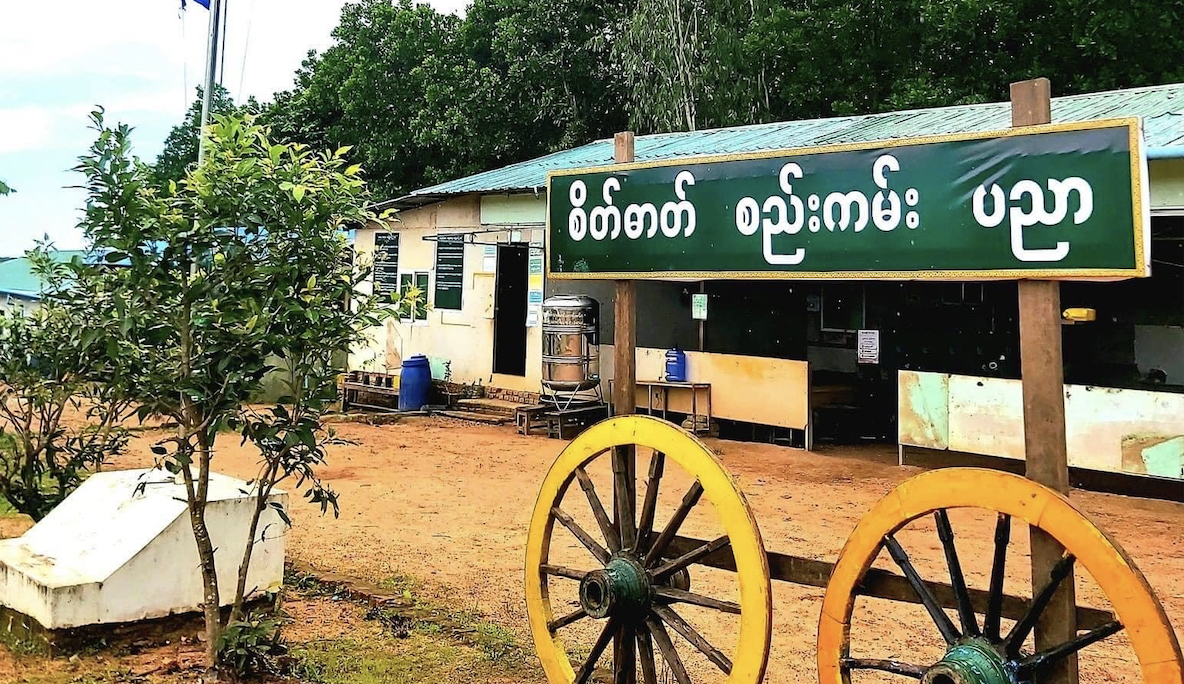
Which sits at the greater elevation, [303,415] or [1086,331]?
[1086,331]

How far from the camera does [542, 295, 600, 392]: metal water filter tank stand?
41.9 feet

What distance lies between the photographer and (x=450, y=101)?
74.0ft

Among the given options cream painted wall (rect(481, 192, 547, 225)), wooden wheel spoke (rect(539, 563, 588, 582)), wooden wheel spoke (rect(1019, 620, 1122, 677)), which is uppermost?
cream painted wall (rect(481, 192, 547, 225))

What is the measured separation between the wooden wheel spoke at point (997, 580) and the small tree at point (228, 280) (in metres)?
2.65

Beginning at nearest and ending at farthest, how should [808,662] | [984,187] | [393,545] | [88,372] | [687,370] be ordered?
[984,187], [808,662], [88,372], [393,545], [687,370]

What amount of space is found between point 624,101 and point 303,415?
2007 cm

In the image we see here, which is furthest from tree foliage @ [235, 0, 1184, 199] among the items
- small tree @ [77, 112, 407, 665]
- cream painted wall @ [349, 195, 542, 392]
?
small tree @ [77, 112, 407, 665]

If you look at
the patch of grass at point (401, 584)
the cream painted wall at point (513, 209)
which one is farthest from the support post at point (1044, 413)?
the cream painted wall at point (513, 209)

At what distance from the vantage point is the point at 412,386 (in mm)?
15125

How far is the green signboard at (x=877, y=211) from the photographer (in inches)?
89.7

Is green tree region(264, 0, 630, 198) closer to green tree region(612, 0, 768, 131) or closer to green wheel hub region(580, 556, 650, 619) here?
green tree region(612, 0, 768, 131)

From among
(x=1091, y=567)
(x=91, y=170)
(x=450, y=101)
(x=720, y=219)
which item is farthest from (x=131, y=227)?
(x=450, y=101)

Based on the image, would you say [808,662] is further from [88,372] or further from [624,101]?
[624,101]

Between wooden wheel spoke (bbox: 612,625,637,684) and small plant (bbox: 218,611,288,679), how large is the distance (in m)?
1.81
